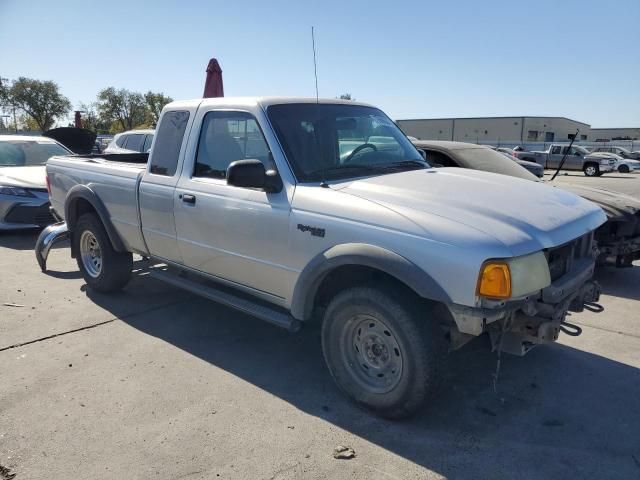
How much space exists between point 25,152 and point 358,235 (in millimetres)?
9206

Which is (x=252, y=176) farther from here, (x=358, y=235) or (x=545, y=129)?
(x=545, y=129)

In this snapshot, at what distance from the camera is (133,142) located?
11570 mm

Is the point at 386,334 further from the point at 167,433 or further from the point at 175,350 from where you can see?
the point at 175,350

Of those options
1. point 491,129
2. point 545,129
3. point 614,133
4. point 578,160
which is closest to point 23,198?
point 578,160

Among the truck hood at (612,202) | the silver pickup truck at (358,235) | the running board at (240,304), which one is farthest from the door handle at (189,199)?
the truck hood at (612,202)

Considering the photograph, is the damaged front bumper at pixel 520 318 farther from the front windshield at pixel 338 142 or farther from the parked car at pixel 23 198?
the parked car at pixel 23 198

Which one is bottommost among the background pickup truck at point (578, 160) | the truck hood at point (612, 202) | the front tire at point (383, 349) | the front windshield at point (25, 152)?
the background pickup truck at point (578, 160)

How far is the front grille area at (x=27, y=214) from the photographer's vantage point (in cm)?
834

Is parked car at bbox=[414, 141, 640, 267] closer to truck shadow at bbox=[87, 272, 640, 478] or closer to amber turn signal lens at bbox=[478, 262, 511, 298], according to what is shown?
truck shadow at bbox=[87, 272, 640, 478]

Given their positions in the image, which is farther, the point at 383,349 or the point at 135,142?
the point at 135,142

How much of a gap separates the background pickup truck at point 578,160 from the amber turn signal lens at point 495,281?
28.9m

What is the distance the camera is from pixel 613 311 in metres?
5.17

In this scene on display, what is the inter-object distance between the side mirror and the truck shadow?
4.77 feet

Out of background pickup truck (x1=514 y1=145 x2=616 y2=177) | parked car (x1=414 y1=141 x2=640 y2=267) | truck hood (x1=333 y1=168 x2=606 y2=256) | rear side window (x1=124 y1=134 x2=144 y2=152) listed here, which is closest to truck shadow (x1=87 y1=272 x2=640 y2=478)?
truck hood (x1=333 y1=168 x2=606 y2=256)
